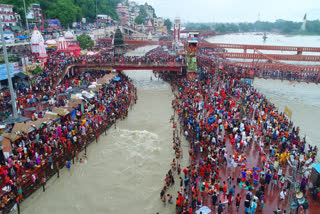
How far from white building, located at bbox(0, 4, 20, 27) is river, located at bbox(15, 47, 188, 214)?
1442 inches

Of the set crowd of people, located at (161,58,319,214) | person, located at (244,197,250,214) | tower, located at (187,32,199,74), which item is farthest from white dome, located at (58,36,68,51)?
person, located at (244,197,250,214)

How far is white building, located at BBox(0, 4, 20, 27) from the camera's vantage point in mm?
45219

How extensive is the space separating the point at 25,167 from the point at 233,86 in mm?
24415

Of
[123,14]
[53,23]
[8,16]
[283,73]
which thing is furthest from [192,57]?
[123,14]

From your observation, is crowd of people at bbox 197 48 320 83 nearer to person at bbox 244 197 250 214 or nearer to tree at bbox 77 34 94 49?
tree at bbox 77 34 94 49

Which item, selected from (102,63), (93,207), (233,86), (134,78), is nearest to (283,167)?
(93,207)

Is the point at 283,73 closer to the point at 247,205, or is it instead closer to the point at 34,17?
the point at 247,205

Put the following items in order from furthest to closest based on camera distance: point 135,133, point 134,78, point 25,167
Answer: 1. point 134,78
2. point 135,133
3. point 25,167

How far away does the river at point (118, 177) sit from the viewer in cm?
1363

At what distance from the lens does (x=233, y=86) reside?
31297mm

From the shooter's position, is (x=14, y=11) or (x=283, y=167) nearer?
(x=283, y=167)

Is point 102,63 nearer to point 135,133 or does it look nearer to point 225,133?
point 135,133

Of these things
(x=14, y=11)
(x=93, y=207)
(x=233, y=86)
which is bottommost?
(x=93, y=207)

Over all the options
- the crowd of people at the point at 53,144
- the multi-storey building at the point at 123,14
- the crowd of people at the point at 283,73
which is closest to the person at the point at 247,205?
the crowd of people at the point at 53,144
